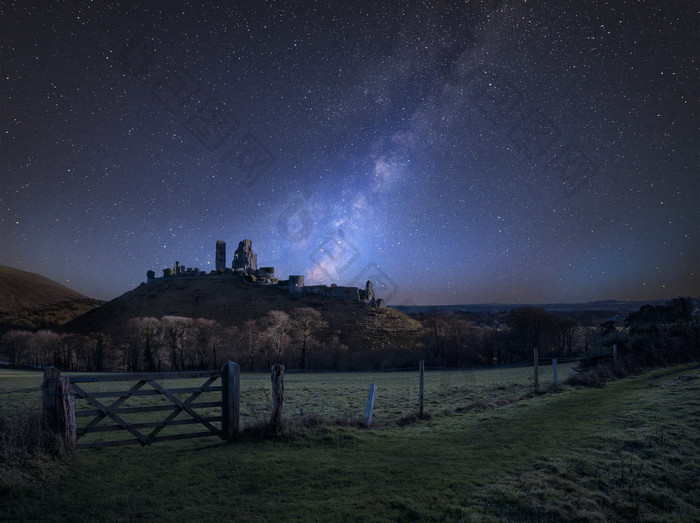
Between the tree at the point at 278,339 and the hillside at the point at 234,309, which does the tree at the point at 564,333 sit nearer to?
the hillside at the point at 234,309

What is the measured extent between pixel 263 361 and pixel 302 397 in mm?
41637

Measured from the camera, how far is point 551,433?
11047 mm

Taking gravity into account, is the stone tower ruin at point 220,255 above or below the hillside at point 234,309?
above

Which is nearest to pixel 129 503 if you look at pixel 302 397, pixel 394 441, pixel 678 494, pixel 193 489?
pixel 193 489

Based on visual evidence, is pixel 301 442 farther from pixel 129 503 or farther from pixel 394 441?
pixel 129 503

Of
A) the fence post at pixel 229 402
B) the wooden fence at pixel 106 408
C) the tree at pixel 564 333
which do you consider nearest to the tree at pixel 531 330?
the tree at pixel 564 333

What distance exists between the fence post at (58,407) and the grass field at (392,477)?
589 millimetres

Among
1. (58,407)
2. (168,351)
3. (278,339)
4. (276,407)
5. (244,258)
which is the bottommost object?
(168,351)

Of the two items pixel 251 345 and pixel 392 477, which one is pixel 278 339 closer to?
pixel 251 345

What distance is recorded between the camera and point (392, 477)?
7664 mm

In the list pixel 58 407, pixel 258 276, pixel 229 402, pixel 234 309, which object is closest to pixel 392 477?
pixel 229 402

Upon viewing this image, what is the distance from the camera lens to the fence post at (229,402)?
1044cm

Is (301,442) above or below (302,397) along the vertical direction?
above

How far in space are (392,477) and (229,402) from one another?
5222 millimetres
